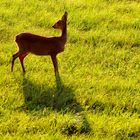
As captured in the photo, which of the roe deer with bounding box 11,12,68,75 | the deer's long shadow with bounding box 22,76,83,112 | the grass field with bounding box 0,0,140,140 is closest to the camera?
the grass field with bounding box 0,0,140,140

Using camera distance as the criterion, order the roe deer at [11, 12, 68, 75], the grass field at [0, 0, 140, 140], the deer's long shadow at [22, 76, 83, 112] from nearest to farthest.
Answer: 1. the grass field at [0, 0, 140, 140]
2. the deer's long shadow at [22, 76, 83, 112]
3. the roe deer at [11, 12, 68, 75]

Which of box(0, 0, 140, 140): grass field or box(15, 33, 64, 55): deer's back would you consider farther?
box(15, 33, 64, 55): deer's back

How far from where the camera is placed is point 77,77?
848 centimetres

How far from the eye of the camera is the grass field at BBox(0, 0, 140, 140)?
702cm

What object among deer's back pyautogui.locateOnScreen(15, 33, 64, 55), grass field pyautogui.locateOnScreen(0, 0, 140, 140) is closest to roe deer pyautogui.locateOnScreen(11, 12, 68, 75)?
deer's back pyautogui.locateOnScreen(15, 33, 64, 55)

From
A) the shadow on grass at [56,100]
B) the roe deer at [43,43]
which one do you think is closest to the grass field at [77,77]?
the shadow on grass at [56,100]

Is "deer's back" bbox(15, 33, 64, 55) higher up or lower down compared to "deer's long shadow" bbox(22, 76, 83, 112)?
higher up

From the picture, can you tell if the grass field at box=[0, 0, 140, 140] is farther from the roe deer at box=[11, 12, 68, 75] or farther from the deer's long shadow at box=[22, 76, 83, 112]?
the roe deer at box=[11, 12, 68, 75]

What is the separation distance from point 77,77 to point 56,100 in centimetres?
89

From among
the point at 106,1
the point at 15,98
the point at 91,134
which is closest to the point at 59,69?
the point at 15,98

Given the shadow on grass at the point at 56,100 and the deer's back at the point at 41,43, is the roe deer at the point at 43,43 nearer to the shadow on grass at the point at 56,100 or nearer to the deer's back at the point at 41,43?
the deer's back at the point at 41,43

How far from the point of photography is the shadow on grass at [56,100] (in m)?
7.06

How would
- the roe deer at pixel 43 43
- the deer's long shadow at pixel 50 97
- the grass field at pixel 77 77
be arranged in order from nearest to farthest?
the grass field at pixel 77 77 → the deer's long shadow at pixel 50 97 → the roe deer at pixel 43 43

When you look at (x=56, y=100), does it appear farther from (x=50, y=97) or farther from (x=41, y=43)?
(x=41, y=43)
